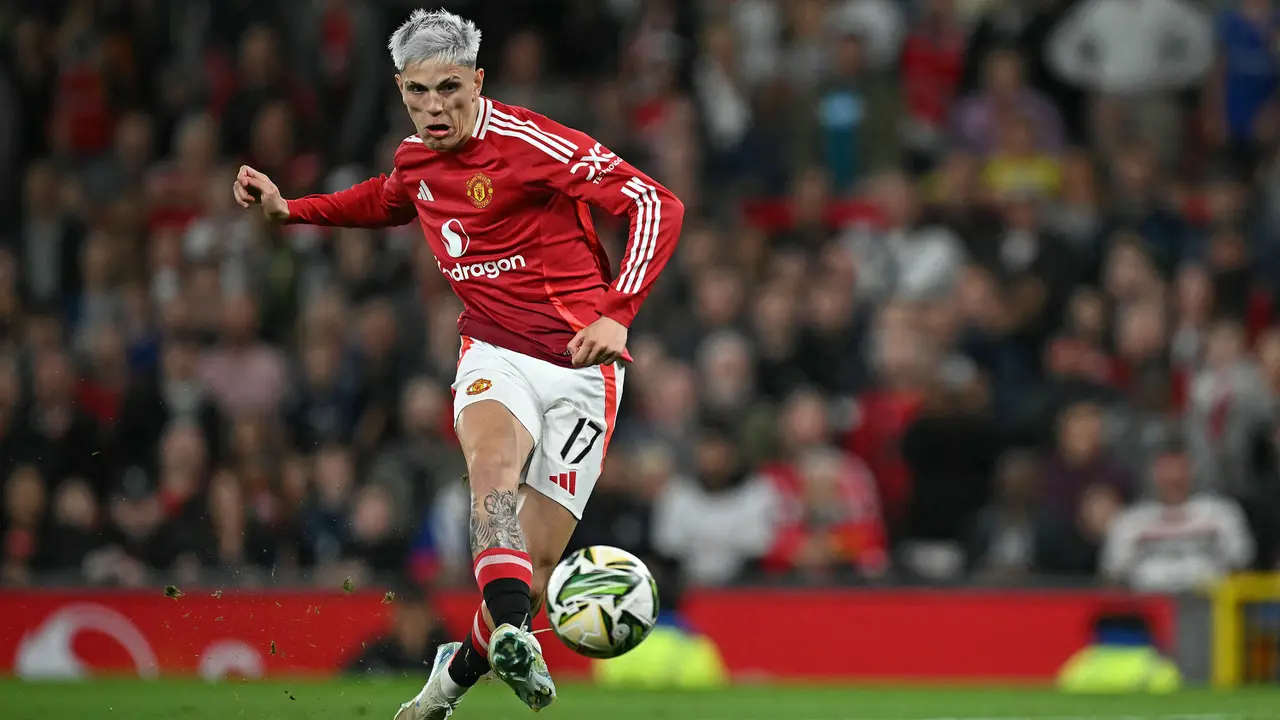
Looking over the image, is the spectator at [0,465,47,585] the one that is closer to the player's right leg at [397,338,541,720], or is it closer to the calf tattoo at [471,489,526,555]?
the player's right leg at [397,338,541,720]

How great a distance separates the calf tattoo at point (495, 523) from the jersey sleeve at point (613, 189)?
774mm

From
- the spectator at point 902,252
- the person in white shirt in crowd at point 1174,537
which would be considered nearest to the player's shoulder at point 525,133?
the person in white shirt in crowd at point 1174,537

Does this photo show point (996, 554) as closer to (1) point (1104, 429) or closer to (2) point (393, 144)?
(1) point (1104, 429)

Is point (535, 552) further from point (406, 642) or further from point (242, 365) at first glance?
point (242, 365)

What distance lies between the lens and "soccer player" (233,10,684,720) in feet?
25.1

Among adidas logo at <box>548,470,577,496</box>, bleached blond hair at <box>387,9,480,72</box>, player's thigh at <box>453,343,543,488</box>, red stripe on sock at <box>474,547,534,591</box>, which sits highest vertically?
bleached blond hair at <box>387,9,480,72</box>

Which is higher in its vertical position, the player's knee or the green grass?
the player's knee

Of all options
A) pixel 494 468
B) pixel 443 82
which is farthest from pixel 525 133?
pixel 494 468

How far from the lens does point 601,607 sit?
24.7 ft

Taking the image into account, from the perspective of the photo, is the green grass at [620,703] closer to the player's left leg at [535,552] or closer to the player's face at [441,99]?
the player's left leg at [535,552]

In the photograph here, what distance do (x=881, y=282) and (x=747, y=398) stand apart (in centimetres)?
165

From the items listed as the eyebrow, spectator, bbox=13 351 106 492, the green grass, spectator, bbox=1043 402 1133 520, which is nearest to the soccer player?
the eyebrow

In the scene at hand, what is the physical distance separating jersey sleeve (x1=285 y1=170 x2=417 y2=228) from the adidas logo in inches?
49.0

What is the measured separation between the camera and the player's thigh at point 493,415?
750 cm
